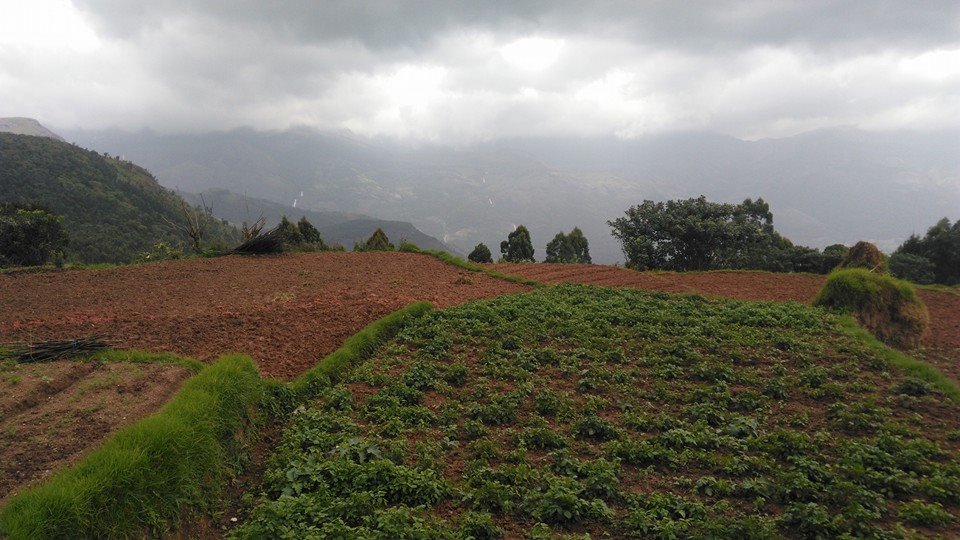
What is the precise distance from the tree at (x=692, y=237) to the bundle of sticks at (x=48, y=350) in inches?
957

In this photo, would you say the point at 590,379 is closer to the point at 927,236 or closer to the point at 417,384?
the point at 417,384

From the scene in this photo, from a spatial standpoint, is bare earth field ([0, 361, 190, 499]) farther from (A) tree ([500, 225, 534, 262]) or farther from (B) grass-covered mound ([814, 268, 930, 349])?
(A) tree ([500, 225, 534, 262])

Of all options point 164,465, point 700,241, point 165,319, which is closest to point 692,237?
point 700,241

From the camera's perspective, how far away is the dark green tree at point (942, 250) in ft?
85.7

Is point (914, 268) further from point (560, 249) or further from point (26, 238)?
point (26, 238)

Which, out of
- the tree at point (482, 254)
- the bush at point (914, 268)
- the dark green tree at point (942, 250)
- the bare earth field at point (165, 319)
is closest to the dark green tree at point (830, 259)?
the bush at point (914, 268)

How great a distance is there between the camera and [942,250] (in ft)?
87.1

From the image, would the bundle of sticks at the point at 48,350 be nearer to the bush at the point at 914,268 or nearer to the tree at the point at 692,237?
the tree at the point at 692,237

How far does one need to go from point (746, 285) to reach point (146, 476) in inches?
700

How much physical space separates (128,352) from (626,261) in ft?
81.0

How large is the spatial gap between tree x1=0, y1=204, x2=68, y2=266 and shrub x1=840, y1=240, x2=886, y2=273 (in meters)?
34.0

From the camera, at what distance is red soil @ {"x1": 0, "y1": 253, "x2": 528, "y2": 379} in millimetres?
8859

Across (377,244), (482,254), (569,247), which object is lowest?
(482,254)

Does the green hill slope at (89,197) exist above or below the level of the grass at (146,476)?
above
